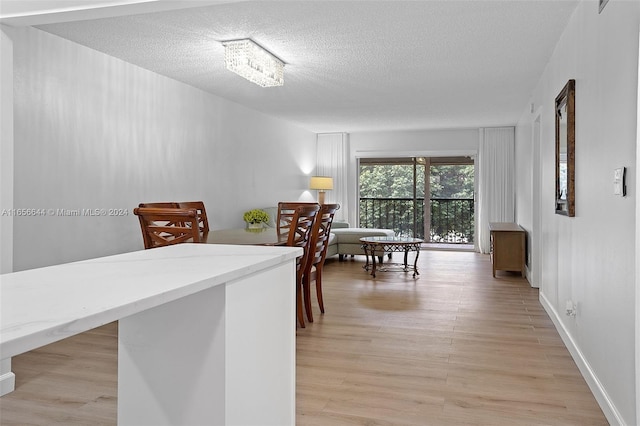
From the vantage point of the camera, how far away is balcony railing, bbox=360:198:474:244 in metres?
10.6

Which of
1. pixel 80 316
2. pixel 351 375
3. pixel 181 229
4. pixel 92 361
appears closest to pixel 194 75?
pixel 181 229

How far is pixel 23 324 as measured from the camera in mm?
853

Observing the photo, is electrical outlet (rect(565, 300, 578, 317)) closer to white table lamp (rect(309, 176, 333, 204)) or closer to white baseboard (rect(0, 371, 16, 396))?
white baseboard (rect(0, 371, 16, 396))

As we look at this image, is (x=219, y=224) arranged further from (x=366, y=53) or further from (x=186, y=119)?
(x=366, y=53)

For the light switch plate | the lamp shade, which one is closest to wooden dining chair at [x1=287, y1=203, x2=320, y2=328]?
the light switch plate

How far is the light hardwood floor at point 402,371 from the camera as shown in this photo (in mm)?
2414

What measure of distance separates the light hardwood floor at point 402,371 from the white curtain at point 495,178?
4.52 m

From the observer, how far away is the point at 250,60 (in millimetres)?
4176

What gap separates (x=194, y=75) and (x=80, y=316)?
15.5 feet

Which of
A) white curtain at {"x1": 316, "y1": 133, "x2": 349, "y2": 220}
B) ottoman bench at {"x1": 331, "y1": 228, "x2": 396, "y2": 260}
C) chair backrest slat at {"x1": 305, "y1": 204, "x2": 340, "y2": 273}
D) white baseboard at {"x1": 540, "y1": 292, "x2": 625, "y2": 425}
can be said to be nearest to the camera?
white baseboard at {"x1": 540, "y1": 292, "x2": 625, "y2": 425}

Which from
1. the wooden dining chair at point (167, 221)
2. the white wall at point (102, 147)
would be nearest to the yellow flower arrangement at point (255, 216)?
the white wall at point (102, 147)

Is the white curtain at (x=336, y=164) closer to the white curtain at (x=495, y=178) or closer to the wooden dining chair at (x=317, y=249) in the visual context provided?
the white curtain at (x=495, y=178)

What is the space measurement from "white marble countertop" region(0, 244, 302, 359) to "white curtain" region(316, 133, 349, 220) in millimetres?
8334

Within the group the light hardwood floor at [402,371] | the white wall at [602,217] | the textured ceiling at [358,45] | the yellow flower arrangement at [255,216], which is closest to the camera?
the white wall at [602,217]
